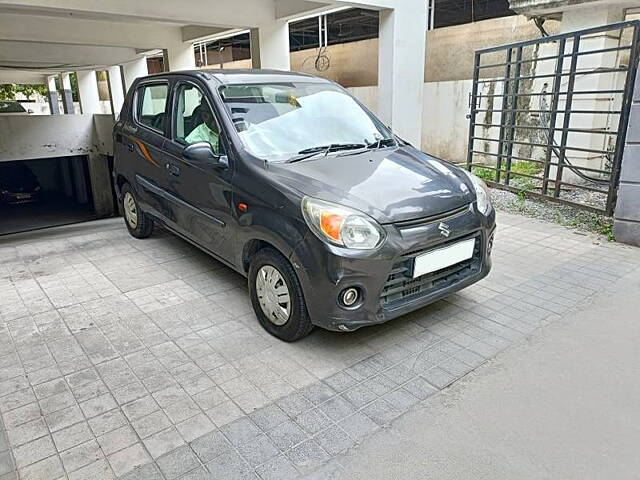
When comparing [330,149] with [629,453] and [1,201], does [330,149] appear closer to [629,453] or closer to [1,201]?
[629,453]

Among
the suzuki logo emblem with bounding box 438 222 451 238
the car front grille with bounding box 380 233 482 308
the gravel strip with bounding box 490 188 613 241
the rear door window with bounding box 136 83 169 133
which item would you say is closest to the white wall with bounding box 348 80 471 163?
the gravel strip with bounding box 490 188 613 241

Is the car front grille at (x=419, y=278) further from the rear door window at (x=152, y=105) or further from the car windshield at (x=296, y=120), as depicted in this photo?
the rear door window at (x=152, y=105)

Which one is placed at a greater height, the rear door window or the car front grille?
the rear door window

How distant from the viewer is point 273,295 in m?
3.00

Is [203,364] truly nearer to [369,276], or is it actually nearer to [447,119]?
[369,276]

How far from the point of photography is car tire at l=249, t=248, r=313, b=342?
9.27 feet

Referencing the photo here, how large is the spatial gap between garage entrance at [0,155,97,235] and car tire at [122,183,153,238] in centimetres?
911

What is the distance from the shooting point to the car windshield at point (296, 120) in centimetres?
329

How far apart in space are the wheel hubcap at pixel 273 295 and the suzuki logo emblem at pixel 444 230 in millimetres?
1002

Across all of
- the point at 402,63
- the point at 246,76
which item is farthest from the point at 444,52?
the point at 246,76

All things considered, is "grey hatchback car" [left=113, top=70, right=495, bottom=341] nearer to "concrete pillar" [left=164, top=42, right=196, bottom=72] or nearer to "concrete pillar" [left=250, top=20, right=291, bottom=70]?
"concrete pillar" [left=250, top=20, right=291, bottom=70]

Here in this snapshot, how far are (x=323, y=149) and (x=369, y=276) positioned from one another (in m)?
1.11

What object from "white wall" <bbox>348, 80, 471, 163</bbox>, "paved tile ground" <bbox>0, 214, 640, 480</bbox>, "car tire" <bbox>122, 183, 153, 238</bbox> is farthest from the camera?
"white wall" <bbox>348, 80, 471, 163</bbox>

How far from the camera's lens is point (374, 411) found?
2.39 metres
